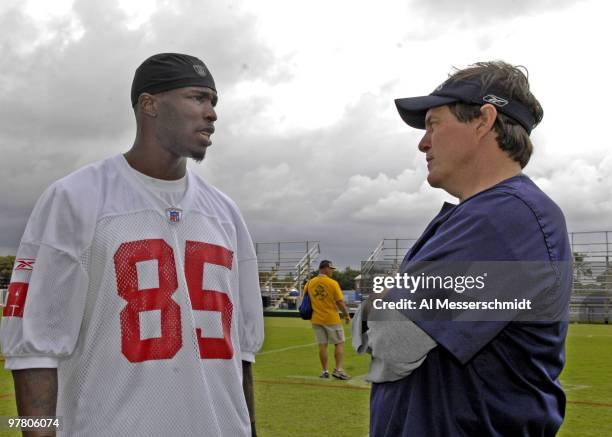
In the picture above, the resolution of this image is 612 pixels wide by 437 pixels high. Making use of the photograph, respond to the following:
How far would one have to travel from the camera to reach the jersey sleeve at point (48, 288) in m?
2.32

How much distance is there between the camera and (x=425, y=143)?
7.64 ft

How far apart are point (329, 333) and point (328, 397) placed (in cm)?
266

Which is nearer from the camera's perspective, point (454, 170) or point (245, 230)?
point (454, 170)

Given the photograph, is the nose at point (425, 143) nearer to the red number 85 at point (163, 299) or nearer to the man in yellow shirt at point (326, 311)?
the red number 85 at point (163, 299)

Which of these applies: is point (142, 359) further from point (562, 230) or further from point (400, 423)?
point (562, 230)

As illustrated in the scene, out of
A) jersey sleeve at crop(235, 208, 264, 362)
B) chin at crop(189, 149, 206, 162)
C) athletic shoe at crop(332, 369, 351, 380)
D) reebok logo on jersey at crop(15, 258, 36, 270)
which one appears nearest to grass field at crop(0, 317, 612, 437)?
athletic shoe at crop(332, 369, 351, 380)

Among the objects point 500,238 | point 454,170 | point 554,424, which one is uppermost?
point 454,170

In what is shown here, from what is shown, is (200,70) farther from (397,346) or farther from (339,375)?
(339,375)

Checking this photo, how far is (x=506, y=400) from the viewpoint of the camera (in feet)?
6.45

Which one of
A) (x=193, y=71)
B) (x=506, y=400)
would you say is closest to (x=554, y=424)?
(x=506, y=400)

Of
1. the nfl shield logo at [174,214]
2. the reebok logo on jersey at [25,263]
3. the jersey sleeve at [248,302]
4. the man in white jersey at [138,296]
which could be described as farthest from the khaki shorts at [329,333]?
the reebok logo on jersey at [25,263]

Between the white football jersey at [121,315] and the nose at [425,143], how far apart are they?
0.94m

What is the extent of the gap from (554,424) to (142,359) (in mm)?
1370

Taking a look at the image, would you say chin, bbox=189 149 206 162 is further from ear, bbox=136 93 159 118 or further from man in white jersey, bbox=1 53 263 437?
ear, bbox=136 93 159 118
